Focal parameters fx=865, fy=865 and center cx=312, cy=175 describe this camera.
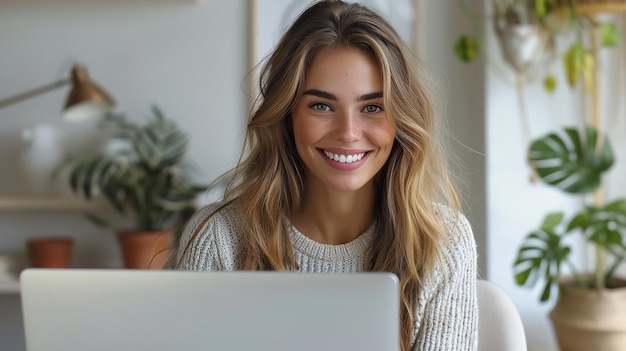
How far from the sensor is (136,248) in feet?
9.38

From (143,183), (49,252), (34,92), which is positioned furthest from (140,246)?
(34,92)

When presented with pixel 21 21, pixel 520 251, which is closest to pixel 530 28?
pixel 520 251

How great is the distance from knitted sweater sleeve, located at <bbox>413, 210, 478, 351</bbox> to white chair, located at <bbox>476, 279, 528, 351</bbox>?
0.03m

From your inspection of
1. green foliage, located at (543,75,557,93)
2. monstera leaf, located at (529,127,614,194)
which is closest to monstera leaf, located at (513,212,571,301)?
monstera leaf, located at (529,127,614,194)

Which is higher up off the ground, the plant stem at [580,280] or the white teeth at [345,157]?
the white teeth at [345,157]

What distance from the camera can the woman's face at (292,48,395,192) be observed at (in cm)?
140

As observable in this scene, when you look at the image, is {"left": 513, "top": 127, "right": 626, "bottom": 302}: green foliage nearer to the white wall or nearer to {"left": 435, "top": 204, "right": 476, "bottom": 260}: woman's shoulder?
the white wall

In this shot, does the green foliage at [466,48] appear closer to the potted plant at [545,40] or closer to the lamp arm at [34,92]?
the potted plant at [545,40]

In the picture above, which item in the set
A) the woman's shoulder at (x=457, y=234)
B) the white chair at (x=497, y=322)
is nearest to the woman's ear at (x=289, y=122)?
the woman's shoulder at (x=457, y=234)

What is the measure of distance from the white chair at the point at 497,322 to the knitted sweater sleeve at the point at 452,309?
26 mm

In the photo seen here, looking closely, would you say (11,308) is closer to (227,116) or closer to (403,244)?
(227,116)

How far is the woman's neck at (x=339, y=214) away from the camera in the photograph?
157 cm

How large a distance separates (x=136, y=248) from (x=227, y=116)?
598mm

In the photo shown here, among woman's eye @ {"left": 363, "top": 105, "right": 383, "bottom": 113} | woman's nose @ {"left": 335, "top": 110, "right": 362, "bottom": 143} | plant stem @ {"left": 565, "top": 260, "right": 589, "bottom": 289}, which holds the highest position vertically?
woman's eye @ {"left": 363, "top": 105, "right": 383, "bottom": 113}
